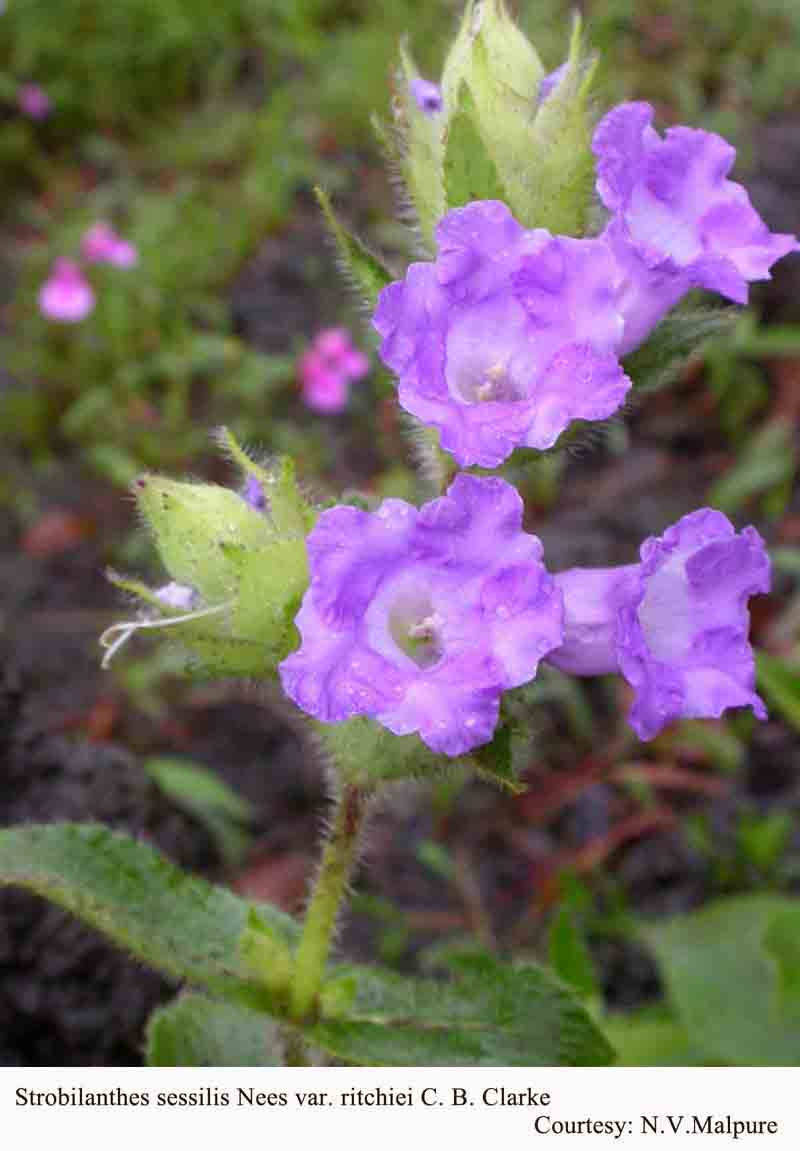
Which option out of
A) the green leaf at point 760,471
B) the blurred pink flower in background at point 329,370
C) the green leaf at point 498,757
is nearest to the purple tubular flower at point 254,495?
the green leaf at point 498,757

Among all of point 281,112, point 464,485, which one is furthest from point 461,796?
point 281,112

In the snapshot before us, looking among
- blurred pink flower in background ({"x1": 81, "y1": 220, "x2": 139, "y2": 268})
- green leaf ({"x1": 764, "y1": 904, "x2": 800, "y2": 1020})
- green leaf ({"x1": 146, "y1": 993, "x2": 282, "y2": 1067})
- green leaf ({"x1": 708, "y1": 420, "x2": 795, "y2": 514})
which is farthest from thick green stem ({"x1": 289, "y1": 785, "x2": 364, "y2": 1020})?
blurred pink flower in background ({"x1": 81, "y1": 220, "x2": 139, "y2": 268})

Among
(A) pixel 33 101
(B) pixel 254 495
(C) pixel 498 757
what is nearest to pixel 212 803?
(B) pixel 254 495

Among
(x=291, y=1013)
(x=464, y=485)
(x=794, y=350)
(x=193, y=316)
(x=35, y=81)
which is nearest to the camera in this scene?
(x=464, y=485)

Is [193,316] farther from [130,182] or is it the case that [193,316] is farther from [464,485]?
[464,485]

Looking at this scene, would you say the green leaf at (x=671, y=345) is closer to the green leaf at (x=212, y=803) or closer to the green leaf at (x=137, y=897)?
the green leaf at (x=137, y=897)

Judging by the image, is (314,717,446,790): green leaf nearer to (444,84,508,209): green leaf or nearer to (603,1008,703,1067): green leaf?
(444,84,508,209): green leaf
